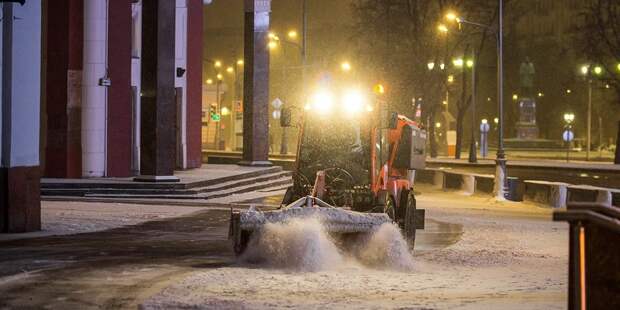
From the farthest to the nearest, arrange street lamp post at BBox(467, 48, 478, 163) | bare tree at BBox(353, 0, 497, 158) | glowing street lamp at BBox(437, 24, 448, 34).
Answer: street lamp post at BBox(467, 48, 478, 163) → bare tree at BBox(353, 0, 497, 158) → glowing street lamp at BBox(437, 24, 448, 34)

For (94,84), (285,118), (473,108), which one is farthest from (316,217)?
(473,108)

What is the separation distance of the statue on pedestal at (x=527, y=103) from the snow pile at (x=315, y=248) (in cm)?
6976

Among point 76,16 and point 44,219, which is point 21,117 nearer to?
point 44,219

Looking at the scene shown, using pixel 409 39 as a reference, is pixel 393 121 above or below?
below

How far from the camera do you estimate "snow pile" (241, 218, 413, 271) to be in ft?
44.8

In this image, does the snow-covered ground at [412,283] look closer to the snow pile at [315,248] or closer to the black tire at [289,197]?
the snow pile at [315,248]

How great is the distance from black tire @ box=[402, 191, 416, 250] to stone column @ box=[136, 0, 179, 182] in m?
12.4

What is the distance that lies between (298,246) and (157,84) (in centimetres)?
1572

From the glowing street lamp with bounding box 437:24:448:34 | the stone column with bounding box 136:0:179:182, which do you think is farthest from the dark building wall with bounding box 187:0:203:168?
the glowing street lamp with bounding box 437:24:448:34

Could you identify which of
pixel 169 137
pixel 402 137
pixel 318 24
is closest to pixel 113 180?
pixel 169 137

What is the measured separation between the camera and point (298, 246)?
13.7m

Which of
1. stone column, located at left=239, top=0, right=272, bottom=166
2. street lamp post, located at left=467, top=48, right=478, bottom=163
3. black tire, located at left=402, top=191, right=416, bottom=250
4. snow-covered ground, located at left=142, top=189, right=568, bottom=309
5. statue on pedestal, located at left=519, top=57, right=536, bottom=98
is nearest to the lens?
snow-covered ground, located at left=142, top=189, right=568, bottom=309

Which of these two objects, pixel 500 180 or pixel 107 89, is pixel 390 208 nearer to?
pixel 107 89

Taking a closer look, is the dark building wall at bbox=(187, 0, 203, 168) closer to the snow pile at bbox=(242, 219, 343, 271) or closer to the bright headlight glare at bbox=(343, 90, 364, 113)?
the bright headlight glare at bbox=(343, 90, 364, 113)
